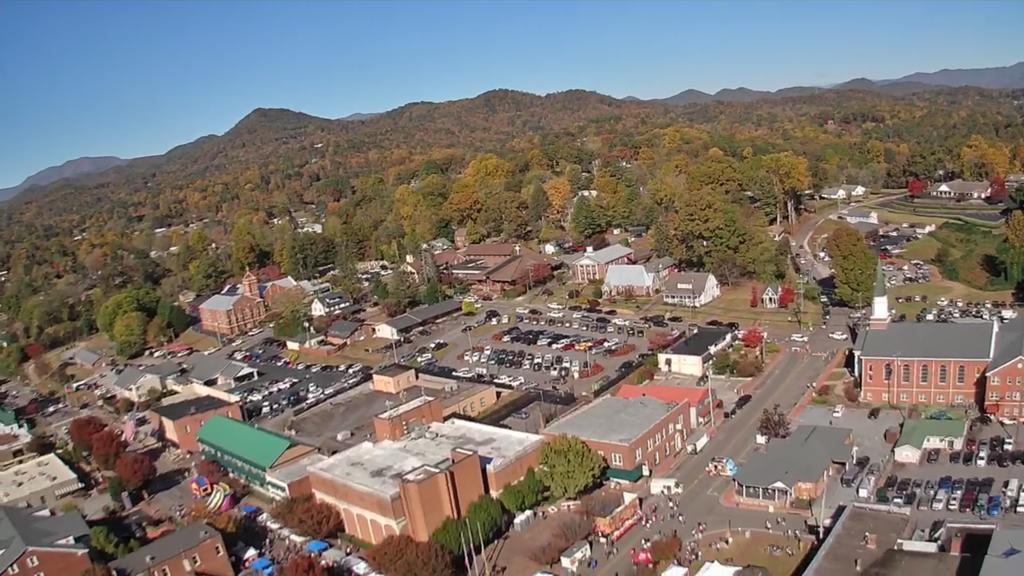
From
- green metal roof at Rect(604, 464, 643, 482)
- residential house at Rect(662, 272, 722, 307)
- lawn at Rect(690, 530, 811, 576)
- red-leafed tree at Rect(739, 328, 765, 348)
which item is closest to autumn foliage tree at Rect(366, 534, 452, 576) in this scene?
lawn at Rect(690, 530, 811, 576)

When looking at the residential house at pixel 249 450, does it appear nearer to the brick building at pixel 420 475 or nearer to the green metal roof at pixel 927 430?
the brick building at pixel 420 475

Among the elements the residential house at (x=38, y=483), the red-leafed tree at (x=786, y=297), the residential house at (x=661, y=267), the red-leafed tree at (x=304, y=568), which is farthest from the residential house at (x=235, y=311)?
the red-leafed tree at (x=304, y=568)

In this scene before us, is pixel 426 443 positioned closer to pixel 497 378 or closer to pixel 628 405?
pixel 628 405

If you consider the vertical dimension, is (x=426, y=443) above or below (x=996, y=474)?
above

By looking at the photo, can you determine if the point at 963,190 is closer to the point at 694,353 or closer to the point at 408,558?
the point at 694,353

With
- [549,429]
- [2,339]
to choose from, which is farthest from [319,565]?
[2,339]

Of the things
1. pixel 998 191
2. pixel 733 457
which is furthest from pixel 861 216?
pixel 733 457
